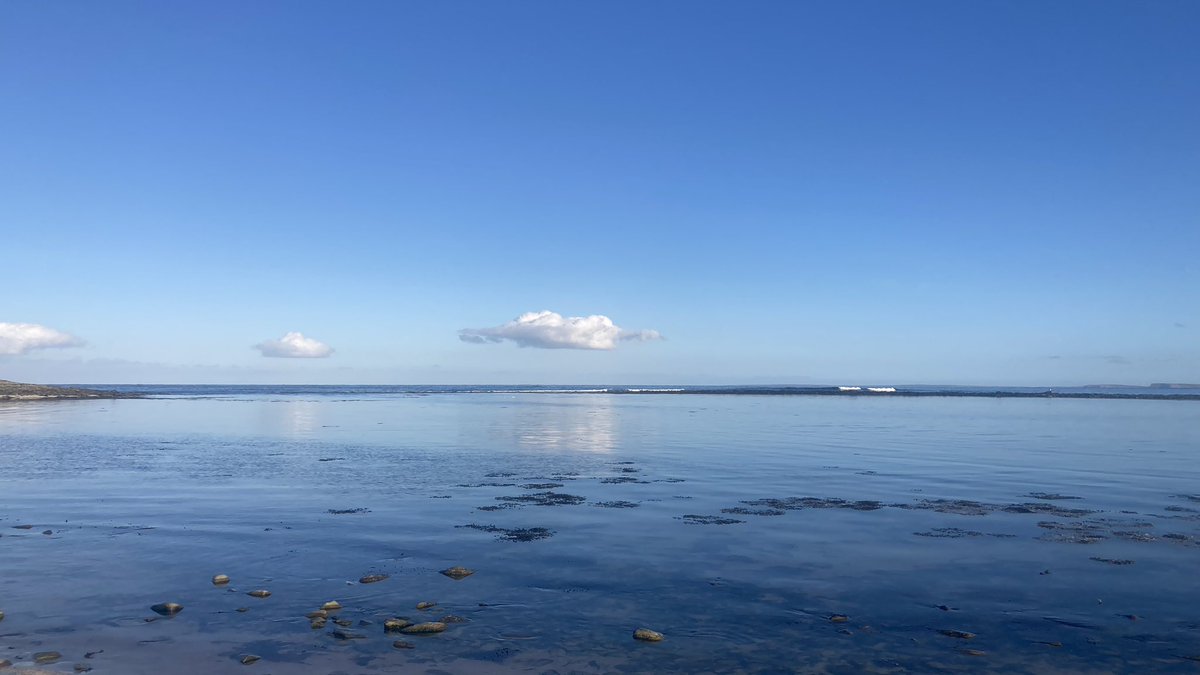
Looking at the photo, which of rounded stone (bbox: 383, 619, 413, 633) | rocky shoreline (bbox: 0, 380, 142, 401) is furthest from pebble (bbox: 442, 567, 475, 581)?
rocky shoreline (bbox: 0, 380, 142, 401)

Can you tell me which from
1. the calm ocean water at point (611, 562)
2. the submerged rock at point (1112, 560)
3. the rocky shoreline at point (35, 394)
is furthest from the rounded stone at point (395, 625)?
the rocky shoreline at point (35, 394)

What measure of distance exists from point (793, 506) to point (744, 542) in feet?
15.7

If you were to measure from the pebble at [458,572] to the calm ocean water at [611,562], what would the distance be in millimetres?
244

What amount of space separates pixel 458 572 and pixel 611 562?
2.85m

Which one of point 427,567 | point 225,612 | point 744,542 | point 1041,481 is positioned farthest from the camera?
point 1041,481

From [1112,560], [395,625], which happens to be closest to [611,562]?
[395,625]

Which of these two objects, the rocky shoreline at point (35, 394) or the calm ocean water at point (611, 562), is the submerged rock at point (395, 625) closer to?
the calm ocean water at point (611, 562)

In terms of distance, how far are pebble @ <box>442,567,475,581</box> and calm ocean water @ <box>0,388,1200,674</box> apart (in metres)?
0.24

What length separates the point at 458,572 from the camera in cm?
1326

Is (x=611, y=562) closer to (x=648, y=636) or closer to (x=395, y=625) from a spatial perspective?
(x=648, y=636)

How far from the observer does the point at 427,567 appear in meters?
13.8

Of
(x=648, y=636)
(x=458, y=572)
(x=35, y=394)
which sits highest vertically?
(x=35, y=394)

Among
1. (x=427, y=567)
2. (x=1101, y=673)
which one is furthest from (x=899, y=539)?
(x=427, y=567)

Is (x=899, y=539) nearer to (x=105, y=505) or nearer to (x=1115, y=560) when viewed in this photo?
(x=1115, y=560)
